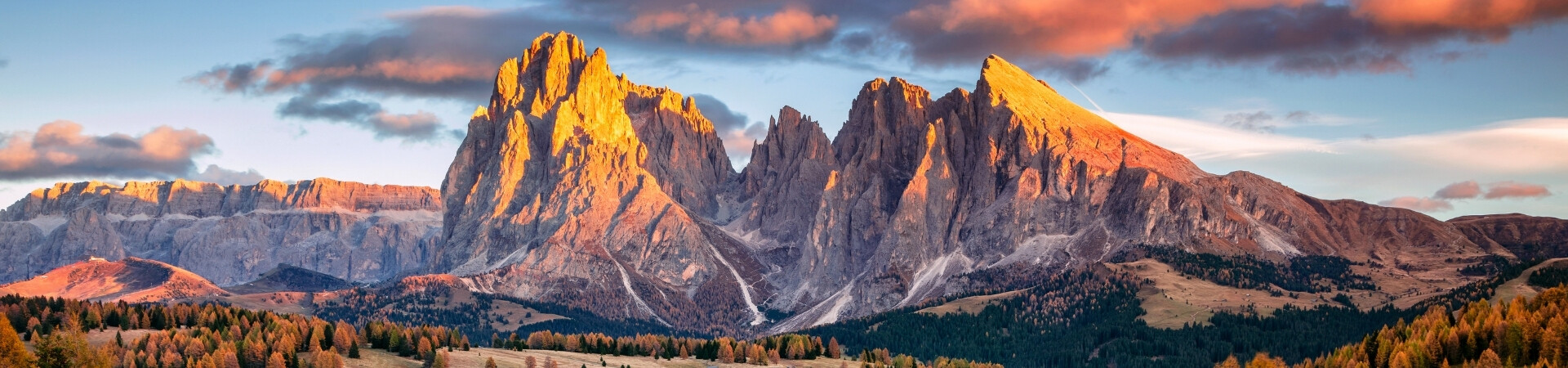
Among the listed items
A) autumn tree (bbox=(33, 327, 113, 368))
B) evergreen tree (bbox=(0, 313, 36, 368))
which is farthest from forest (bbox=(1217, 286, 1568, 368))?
evergreen tree (bbox=(0, 313, 36, 368))

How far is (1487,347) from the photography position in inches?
7421

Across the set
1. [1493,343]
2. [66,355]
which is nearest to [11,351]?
[66,355]

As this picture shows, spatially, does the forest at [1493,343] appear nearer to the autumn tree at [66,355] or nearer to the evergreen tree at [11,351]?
the autumn tree at [66,355]

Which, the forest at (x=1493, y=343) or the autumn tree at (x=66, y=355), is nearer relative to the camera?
the forest at (x=1493, y=343)

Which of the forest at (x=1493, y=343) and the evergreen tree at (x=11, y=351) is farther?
the forest at (x=1493, y=343)

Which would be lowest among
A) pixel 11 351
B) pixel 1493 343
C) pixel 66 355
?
pixel 66 355

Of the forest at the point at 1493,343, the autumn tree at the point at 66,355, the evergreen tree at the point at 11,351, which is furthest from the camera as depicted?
the autumn tree at the point at 66,355

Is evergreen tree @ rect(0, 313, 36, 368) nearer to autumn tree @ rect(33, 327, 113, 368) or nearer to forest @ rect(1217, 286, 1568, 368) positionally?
autumn tree @ rect(33, 327, 113, 368)

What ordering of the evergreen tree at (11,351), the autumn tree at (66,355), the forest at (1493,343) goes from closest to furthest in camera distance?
the evergreen tree at (11,351)
the forest at (1493,343)
the autumn tree at (66,355)

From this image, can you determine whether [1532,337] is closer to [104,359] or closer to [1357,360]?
[1357,360]

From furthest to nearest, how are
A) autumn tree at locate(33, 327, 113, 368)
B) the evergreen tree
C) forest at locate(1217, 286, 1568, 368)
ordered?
autumn tree at locate(33, 327, 113, 368) < forest at locate(1217, 286, 1568, 368) < the evergreen tree

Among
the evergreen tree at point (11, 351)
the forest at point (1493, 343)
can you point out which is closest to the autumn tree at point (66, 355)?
the evergreen tree at point (11, 351)

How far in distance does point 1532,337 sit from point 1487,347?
5.04 metres

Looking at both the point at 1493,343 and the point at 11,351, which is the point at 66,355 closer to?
the point at 11,351
